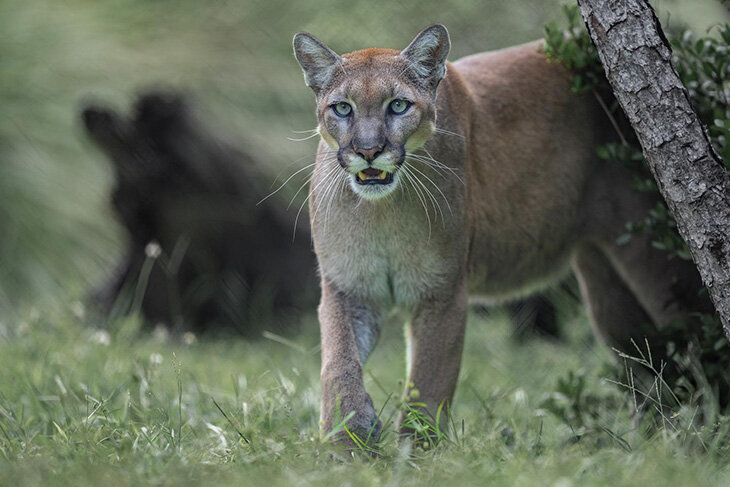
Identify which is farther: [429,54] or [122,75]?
[122,75]

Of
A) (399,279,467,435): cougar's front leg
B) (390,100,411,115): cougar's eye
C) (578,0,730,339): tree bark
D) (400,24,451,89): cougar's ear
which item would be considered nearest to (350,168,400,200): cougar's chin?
(390,100,411,115): cougar's eye

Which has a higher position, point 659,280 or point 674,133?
point 674,133

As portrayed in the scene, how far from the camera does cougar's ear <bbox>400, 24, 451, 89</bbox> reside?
343 centimetres

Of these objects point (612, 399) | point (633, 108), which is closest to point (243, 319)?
point (612, 399)

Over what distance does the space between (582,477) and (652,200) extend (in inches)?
81.8

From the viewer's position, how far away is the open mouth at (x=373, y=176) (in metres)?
3.32

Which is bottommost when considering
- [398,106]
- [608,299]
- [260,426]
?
[260,426]

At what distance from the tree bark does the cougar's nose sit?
0.81 m

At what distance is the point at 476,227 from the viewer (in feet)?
13.1

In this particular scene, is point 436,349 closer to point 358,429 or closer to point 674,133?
point 358,429

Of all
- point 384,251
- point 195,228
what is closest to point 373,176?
point 384,251

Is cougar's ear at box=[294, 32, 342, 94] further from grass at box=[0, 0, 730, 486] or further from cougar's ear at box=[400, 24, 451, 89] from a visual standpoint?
grass at box=[0, 0, 730, 486]

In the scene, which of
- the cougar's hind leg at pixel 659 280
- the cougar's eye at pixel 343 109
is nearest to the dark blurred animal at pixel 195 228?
the cougar's hind leg at pixel 659 280

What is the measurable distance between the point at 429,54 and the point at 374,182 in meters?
0.53
